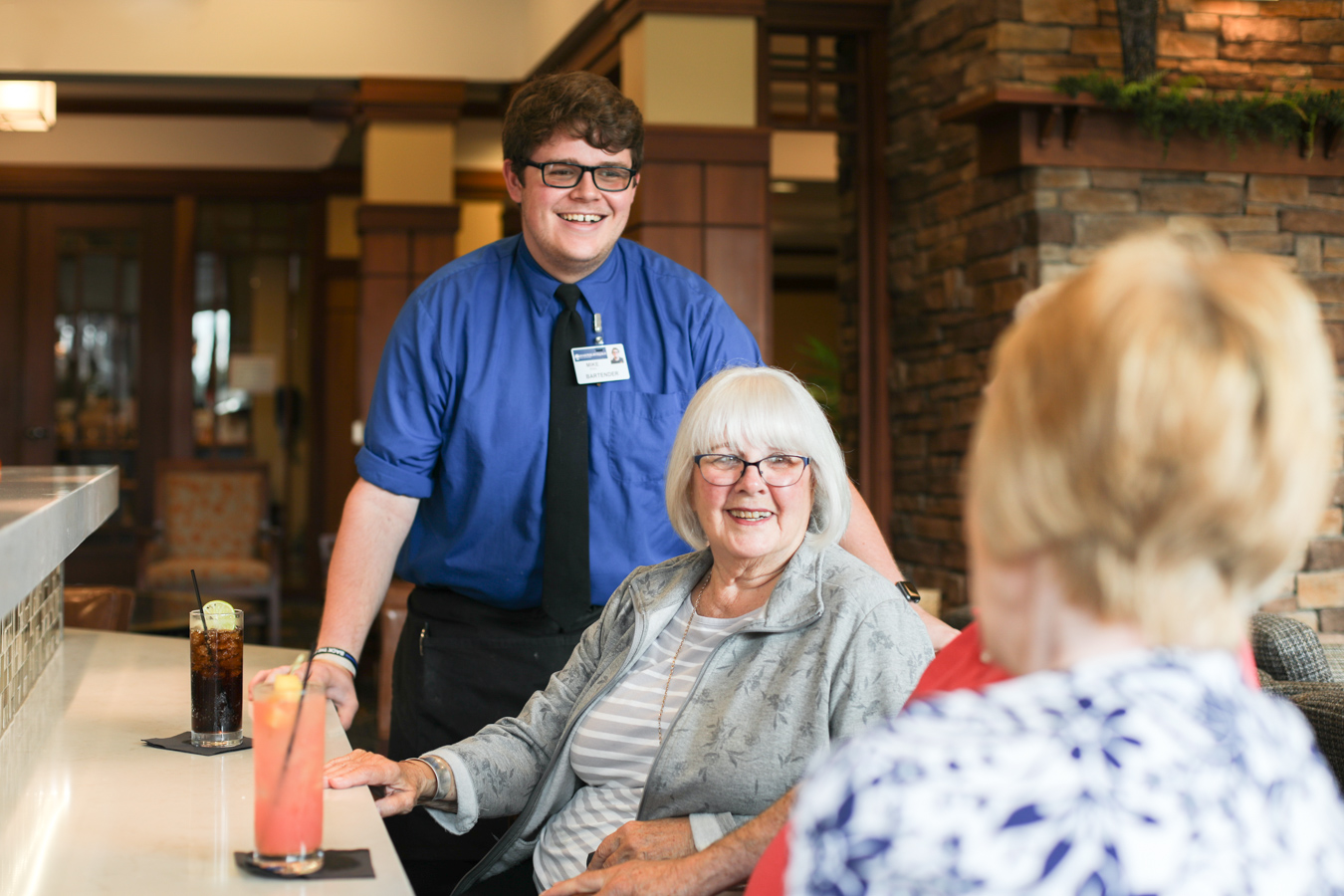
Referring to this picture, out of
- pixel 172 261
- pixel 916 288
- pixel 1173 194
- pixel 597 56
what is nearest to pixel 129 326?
pixel 172 261

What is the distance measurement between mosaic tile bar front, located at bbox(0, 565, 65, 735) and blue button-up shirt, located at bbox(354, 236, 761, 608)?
1.82 feet

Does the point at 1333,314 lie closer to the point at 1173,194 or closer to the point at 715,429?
the point at 1173,194

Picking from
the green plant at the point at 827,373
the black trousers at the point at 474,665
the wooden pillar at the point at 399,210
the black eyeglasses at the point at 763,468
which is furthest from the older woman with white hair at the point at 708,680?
the wooden pillar at the point at 399,210

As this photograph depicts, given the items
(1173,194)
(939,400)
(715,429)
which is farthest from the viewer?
(939,400)

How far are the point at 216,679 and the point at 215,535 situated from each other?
5.95 meters

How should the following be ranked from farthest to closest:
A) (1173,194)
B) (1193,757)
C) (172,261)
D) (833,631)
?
(172,261)
(1173,194)
(833,631)
(1193,757)

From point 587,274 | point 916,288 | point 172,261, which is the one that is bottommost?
point 587,274

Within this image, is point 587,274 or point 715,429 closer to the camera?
point 715,429

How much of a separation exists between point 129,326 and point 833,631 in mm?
8420

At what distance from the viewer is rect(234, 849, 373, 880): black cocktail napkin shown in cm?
109

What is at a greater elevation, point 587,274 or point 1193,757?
point 587,274

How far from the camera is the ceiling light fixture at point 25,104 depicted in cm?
464

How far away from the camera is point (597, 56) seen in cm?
541

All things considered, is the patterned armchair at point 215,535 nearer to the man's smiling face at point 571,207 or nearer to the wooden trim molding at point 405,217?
the wooden trim molding at point 405,217
